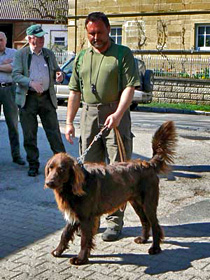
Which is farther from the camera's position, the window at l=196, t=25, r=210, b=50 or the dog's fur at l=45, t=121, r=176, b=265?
the window at l=196, t=25, r=210, b=50

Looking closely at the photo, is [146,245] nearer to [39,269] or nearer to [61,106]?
[39,269]

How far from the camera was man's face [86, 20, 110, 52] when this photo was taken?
18.7 feet

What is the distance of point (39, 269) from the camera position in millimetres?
5160

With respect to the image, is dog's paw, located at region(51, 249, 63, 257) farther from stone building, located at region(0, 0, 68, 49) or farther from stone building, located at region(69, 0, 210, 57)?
stone building, located at region(0, 0, 68, 49)

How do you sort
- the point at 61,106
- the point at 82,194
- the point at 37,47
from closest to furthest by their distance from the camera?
the point at 82,194
the point at 37,47
the point at 61,106

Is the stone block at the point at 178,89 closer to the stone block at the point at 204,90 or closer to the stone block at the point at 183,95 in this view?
the stone block at the point at 183,95

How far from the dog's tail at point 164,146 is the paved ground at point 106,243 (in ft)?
2.76

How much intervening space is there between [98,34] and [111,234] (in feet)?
6.81

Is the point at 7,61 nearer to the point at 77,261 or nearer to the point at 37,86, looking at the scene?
the point at 37,86

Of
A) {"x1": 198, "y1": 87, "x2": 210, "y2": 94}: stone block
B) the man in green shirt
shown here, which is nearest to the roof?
{"x1": 198, "y1": 87, "x2": 210, "y2": 94}: stone block

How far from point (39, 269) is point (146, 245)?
124cm

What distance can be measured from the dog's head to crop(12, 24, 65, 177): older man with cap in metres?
3.52

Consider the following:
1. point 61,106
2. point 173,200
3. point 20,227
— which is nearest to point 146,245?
point 20,227

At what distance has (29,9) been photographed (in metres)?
41.1
